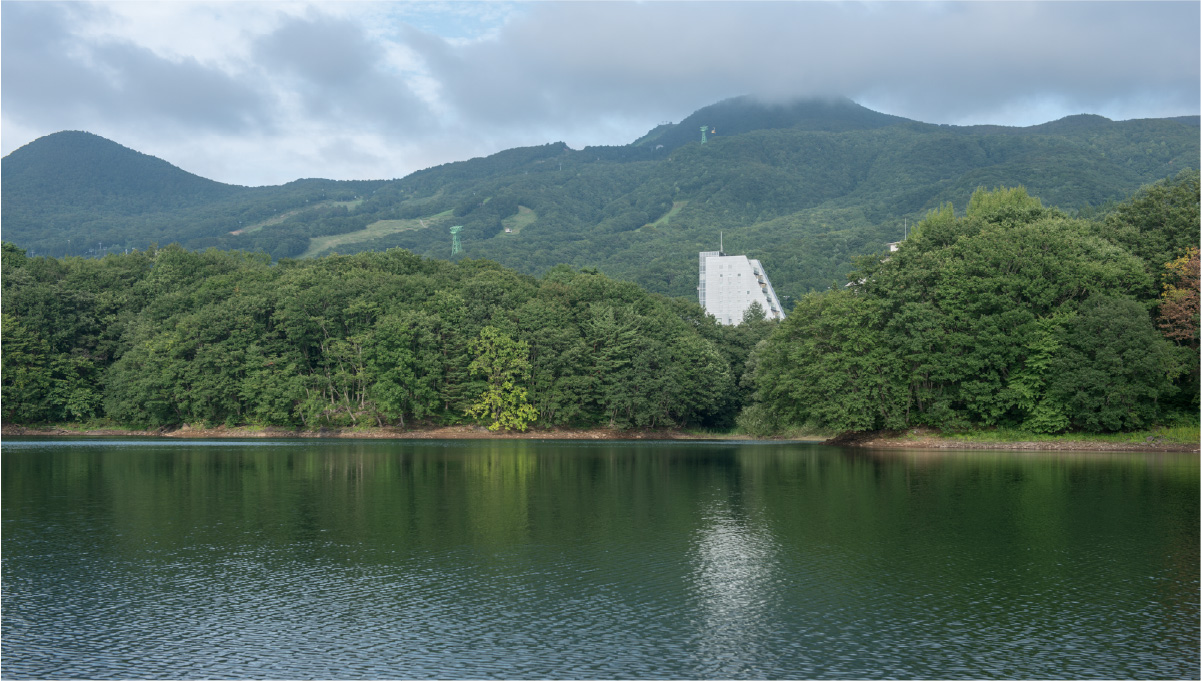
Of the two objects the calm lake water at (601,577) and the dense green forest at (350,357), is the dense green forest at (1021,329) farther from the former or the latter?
the dense green forest at (350,357)

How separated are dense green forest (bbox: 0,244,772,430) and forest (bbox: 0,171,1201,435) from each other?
0.28m

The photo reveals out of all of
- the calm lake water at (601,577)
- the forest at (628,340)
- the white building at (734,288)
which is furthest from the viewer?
the white building at (734,288)

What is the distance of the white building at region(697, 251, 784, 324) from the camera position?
527 feet

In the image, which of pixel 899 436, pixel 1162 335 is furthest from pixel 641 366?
pixel 1162 335

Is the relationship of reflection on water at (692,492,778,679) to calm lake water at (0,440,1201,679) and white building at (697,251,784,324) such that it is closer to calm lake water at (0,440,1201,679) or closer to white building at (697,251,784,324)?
calm lake water at (0,440,1201,679)

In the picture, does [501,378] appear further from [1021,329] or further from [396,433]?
[1021,329]

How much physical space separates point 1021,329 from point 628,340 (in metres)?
42.0

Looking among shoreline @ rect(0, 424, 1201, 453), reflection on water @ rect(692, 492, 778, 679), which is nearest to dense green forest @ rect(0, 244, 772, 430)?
shoreline @ rect(0, 424, 1201, 453)

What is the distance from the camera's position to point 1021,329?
71500 millimetres

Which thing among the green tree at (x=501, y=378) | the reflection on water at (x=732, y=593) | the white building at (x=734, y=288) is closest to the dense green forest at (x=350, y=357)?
the green tree at (x=501, y=378)

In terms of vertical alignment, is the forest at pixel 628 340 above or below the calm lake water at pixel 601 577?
above

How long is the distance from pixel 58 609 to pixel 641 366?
77568mm

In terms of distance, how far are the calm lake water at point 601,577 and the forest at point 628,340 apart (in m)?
22.5

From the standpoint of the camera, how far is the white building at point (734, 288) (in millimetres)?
160500
